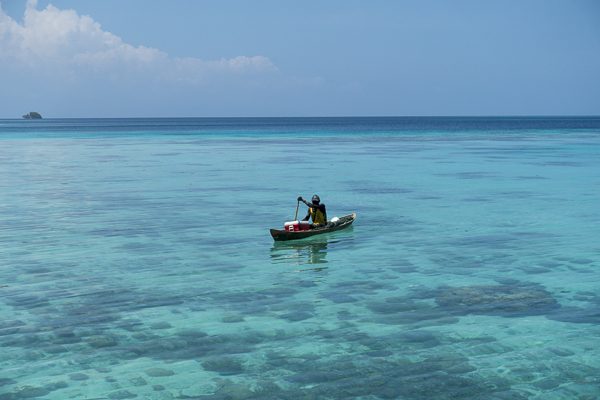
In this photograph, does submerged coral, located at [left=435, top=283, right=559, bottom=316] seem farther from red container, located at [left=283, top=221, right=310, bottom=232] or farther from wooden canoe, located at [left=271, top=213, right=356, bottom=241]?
red container, located at [left=283, top=221, right=310, bottom=232]

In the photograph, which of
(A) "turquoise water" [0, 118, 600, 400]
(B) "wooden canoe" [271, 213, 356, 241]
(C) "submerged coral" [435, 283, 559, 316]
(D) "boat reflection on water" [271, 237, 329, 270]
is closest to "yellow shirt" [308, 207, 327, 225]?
(B) "wooden canoe" [271, 213, 356, 241]

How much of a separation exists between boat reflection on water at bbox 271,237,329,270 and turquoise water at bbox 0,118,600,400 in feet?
0.34

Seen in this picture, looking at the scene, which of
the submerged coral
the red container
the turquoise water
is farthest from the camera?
the red container

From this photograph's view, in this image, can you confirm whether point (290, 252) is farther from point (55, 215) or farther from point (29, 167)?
point (29, 167)

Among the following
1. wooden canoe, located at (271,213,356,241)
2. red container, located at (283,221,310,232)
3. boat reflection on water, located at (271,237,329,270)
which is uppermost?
red container, located at (283,221,310,232)

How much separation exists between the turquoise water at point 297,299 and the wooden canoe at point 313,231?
403 mm

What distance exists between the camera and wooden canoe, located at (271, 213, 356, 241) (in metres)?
24.0

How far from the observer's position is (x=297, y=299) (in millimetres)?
17250

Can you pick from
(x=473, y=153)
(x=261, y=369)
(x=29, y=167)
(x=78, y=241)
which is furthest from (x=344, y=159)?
(x=261, y=369)

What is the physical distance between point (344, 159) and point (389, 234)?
130 ft

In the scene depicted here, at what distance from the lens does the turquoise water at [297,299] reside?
1239 cm

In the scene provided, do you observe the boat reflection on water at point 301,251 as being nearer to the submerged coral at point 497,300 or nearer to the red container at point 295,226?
the red container at point 295,226

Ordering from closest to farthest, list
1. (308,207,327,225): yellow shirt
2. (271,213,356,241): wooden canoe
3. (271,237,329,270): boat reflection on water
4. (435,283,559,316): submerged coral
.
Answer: (435,283,559,316): submerged coral < (271,237,329,270): boat reflection on water < (271,213,356,241): wooden canoe < (308,207,327,225): yellow shirt

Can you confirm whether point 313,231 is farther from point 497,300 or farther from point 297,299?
point 497,300
